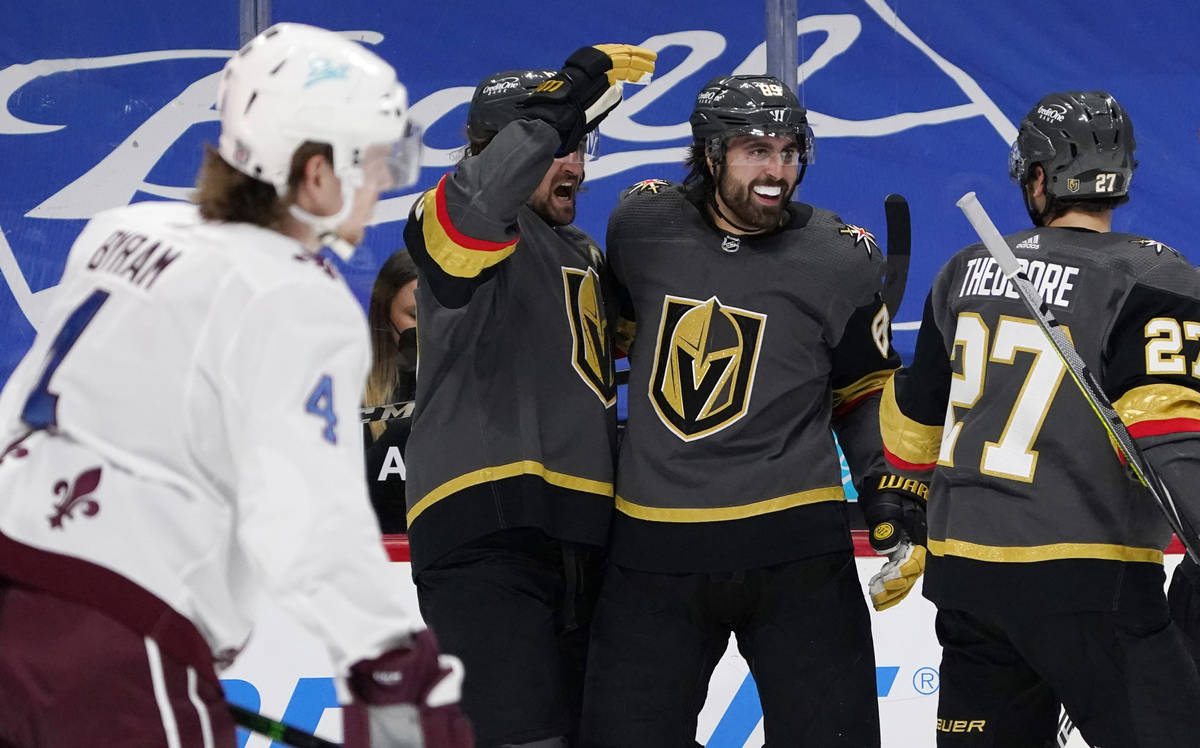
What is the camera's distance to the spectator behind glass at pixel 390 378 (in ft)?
12.0

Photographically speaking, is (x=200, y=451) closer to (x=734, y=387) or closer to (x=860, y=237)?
(x=734, y=387)

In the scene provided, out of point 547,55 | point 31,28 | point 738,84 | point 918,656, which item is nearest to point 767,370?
point 738,84

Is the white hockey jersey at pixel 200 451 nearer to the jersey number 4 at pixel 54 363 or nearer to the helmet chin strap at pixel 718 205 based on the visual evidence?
the jersey number 4 at pixel 54 363

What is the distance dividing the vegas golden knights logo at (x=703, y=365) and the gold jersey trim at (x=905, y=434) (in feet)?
0.97

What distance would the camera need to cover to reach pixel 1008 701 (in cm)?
258

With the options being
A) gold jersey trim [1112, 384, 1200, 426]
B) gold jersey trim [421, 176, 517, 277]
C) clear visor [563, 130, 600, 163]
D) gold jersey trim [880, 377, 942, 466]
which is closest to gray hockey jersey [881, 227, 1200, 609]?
gold jersey trim [1112, 384, 1200, 426]

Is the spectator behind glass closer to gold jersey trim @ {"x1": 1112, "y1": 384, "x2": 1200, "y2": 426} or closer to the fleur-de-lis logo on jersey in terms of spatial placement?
gold jersey trim @ {"x1": 1112, "y1": 384, "x2": 1200, "y2": 426}

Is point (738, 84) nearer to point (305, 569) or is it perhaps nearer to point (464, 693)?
point (464, 693)

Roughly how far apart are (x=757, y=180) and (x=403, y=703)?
143cm

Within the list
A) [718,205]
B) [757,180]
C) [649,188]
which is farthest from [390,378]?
[757,180]

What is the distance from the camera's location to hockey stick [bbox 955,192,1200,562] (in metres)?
2.33

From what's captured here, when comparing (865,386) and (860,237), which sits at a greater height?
(860,237)

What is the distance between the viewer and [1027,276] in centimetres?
249

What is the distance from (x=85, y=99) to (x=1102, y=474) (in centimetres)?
274
